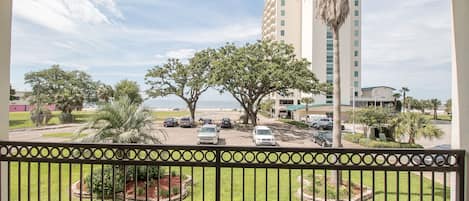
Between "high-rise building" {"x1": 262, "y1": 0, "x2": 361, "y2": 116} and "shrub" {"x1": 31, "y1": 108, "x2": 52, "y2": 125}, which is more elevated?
"high-rise building" {"x1": 262, "y1": 0, "x2": 361, "y2": 116}

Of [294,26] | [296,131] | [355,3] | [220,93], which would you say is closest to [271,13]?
[294,26]

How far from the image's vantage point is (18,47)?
3.11 m

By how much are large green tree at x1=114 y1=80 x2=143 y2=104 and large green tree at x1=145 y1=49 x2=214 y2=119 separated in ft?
1.22

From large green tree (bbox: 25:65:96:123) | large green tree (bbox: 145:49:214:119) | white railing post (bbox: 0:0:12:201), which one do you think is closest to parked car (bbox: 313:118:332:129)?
large green tree (bbox: 145:49:214:119)

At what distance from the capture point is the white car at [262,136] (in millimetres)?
4748

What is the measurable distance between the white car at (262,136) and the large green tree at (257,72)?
1363 millimetres

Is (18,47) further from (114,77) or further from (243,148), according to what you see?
(243,148)

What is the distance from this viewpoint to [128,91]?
452 centimetres

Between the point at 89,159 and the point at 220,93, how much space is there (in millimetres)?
5030

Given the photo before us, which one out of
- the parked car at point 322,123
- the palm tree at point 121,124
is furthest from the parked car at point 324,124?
the palm tree at point 121,124

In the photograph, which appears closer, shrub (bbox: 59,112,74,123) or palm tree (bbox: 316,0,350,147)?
shrub (bbox: 59,112,74,123)

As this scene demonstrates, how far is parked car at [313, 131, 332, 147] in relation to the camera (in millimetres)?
5137

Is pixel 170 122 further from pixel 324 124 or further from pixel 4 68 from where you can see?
pixel 4 68

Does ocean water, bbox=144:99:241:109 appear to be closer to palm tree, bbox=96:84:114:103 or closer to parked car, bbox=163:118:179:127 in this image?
parked car, bbox=163:118:179:127
